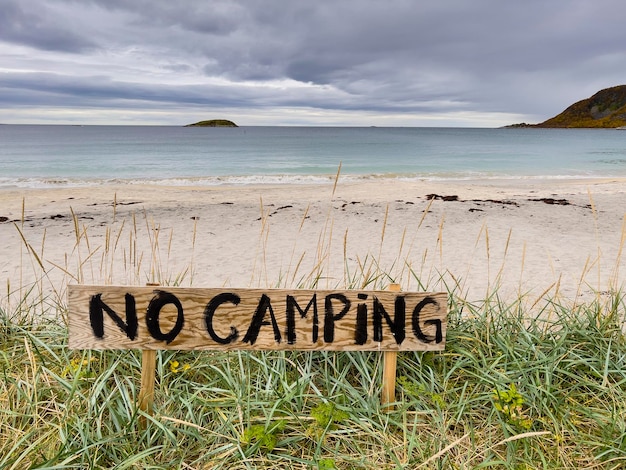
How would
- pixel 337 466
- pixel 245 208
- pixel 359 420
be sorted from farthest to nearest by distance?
pixel 245 208, pixel 359 420, pixel 337 466

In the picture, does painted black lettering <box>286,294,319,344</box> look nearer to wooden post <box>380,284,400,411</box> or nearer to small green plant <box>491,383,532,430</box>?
wooden post <box>380,284,400,411</box>

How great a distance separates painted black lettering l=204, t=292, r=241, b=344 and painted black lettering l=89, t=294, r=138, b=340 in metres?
0.31

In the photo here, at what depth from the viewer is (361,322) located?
2012 millimetres

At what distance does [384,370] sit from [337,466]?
18.6 inches

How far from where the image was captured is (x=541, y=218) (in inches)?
360

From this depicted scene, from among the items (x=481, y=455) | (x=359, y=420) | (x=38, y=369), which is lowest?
(x=481, y=455)

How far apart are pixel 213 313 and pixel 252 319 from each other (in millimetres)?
176

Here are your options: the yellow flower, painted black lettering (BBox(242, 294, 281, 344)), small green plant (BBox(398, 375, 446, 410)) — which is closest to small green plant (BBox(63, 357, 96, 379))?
the yellow flower

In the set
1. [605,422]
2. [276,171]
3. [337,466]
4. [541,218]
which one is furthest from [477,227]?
[276,171]

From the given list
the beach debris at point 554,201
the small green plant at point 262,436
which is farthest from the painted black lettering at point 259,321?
the beach debris at point 554,201

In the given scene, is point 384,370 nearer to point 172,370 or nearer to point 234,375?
point 234,375

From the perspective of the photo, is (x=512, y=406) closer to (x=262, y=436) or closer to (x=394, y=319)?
(x=394, y=319)

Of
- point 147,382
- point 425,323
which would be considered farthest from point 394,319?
point 147,382

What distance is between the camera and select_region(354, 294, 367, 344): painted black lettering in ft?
6.57
